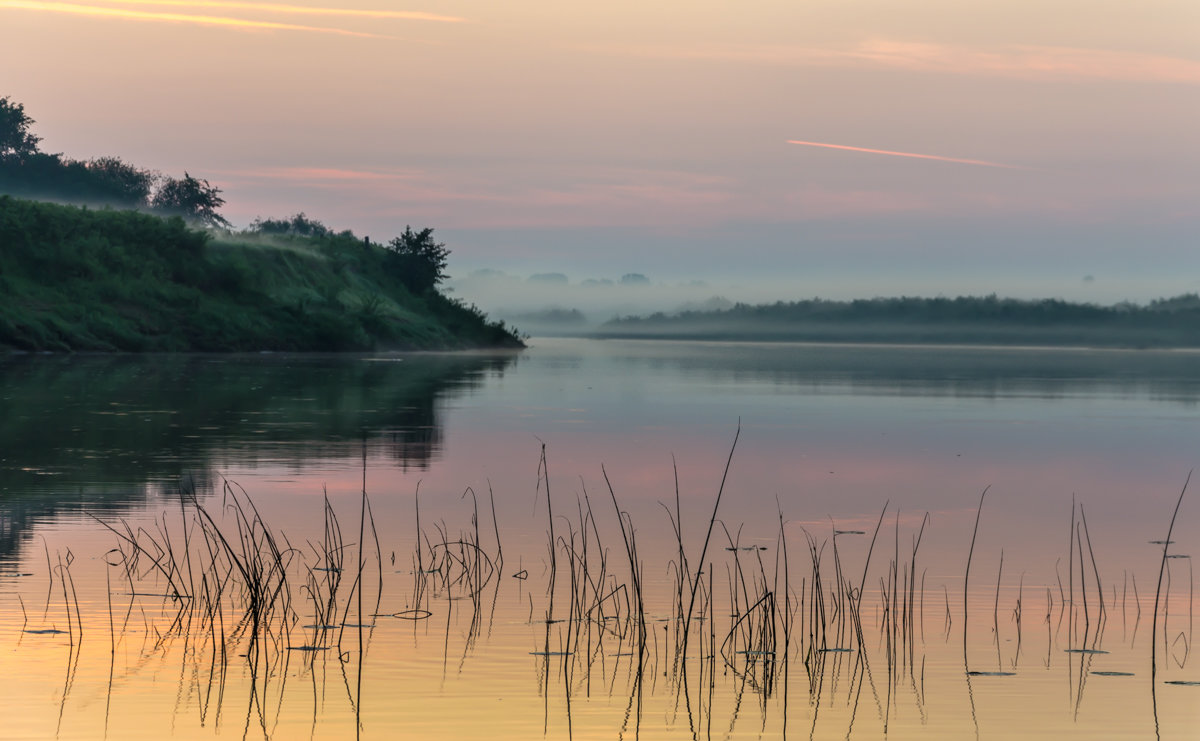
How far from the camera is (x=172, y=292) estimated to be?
77875 mm

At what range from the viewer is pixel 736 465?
22.3 metres

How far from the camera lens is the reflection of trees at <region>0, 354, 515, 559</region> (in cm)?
1795

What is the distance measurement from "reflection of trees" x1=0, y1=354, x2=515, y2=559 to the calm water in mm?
183

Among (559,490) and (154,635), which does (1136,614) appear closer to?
(154,635)

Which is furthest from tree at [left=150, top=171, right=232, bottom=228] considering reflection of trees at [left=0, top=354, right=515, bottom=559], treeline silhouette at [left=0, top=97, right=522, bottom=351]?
reflection of trees at [left=0, top=354, right=515, bottom=559]

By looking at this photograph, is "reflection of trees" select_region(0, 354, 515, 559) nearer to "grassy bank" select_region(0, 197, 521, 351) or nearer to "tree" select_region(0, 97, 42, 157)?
"grassy bank" select_region(0, 197, 521, 351)

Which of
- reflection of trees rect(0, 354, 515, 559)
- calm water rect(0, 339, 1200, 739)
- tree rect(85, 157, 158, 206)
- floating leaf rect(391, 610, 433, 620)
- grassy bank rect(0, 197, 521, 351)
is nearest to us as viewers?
calm water rect(0, 339, 1200, 739)

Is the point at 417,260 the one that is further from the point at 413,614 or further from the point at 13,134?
the point at 413,614

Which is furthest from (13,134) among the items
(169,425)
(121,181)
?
(169,425)

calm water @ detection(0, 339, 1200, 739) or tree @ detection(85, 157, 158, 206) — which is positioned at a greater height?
tree @ detection(85, 157, 158, 206)

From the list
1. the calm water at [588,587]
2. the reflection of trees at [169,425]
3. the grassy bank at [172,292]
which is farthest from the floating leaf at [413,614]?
the grassy bank at [172,292]

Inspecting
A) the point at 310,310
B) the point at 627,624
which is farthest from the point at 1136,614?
the point at 310,310

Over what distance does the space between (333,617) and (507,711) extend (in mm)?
2572

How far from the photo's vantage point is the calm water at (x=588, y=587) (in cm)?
844
